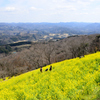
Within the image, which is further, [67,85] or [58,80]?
[58,80]

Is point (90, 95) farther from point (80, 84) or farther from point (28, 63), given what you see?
point (28, 63)

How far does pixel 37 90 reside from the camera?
11164 millimetres

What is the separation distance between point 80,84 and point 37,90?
501 cm

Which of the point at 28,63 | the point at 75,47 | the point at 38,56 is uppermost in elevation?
the point at 75,47

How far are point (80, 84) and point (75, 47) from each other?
48076 millimetres

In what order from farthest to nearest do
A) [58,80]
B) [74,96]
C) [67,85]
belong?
[58,80], [67,85], [74,96]

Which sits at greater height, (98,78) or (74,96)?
(98,78)

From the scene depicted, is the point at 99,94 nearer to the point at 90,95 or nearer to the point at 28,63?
the point at 90,95

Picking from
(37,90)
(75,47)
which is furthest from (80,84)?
(75,47)

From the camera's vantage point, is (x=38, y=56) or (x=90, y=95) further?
(x=38, y=56)

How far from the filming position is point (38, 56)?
58781 mm

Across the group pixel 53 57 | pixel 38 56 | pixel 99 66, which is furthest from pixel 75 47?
pixel 99 66

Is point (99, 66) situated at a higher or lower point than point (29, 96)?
higher

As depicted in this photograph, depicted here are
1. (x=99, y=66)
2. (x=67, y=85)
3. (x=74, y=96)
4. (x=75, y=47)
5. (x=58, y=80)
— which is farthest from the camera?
(x=75, y=47)
